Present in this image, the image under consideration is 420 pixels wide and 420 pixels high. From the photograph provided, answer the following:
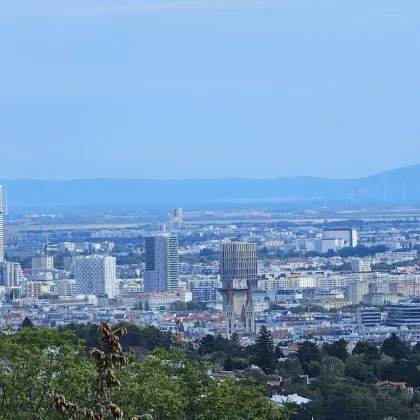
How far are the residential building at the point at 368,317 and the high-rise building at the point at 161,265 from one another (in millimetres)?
24969

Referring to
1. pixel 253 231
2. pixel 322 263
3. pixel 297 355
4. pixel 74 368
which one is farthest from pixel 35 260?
pixel 74 368

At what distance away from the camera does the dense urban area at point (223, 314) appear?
60.0ft

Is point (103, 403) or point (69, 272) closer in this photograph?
point (103, 403)

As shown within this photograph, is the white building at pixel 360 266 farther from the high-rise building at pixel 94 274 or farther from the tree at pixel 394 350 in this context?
the tree at pixel 394 350

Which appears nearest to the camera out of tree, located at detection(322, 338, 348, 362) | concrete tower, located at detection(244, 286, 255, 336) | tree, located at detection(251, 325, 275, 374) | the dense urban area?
the dense urban area

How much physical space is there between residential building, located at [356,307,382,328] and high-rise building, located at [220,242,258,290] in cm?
1058

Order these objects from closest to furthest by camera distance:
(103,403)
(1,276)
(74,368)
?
(103,403) → (74,368) → (1,276)

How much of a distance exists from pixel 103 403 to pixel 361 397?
23.2m

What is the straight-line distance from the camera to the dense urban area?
1830cm

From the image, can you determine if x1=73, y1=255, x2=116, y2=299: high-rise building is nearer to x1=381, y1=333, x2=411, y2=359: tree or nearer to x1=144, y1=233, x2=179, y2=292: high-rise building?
x1=144, y1=233, x2=179, y2=292: high-rise building

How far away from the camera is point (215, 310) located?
3460 inches

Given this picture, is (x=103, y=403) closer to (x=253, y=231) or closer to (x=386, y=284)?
(x=386, y=284)

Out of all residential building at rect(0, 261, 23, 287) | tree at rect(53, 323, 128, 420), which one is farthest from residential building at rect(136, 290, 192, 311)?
tree at rect(53, 323, 128, 420)

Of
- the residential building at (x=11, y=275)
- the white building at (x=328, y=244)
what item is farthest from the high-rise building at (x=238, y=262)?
the white building at (x=328, y=244)
